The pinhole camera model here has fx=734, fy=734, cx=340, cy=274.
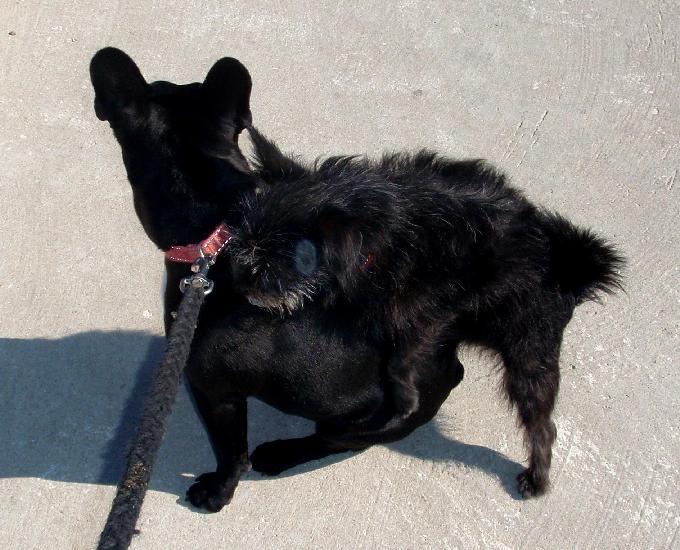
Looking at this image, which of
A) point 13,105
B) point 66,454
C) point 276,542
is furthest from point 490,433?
point 13,105

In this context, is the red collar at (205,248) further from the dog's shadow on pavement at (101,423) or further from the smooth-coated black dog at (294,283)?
the dog's shadow on pavement at (101,423)

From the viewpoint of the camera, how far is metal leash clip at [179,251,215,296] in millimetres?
2045

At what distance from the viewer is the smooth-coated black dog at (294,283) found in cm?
229

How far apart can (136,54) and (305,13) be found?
1.04m

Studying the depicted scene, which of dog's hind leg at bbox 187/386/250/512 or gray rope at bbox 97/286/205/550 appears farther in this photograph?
dog's hind leg at bbox 187/386/250/512

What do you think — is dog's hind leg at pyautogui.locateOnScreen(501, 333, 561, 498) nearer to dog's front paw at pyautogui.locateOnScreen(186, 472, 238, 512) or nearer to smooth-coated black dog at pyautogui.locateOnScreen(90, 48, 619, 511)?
smooth-coated black dog at pyautogui.locateOnScreen(90, 48, 619, 511)

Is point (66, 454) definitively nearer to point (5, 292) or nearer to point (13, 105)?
point (5, 292)

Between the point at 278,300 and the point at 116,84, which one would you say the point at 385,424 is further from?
the point at 116,84

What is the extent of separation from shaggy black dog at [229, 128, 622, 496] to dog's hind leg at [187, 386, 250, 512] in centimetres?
59

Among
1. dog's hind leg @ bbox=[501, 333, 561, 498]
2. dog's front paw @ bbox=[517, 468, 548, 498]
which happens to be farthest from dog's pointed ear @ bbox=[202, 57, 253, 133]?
dog's front paw @ bbox=[517, 468, 548, 498]

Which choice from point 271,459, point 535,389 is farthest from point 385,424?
point 271,459

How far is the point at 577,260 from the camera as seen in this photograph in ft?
7.80

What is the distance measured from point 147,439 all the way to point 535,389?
4.84 feet

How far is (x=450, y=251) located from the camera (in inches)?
90.4
